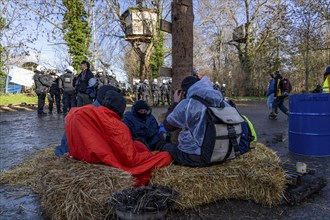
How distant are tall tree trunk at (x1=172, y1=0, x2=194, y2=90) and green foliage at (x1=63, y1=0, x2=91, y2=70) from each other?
61.2 ft

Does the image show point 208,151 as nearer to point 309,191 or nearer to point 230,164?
point 230,164

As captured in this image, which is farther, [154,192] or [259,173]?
[259,173]

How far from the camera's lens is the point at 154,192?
121 inches

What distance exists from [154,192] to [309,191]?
2039 mm

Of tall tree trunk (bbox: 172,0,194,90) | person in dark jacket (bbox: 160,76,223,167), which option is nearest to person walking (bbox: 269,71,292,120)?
tall tree trunk (bbox: 172,0,194,90)

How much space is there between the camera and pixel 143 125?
5.09m

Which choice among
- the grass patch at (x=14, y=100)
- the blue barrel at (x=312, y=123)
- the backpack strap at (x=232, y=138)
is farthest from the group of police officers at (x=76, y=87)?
the grass patch at (x=14, y=100)

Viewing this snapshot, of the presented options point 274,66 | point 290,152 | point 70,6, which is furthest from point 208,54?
point 290,152

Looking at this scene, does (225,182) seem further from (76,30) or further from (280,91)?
(76,30)

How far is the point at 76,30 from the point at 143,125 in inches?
797

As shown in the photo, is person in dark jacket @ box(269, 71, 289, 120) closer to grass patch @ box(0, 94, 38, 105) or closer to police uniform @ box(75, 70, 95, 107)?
police uniform @ box(75, 70, 95, 107)

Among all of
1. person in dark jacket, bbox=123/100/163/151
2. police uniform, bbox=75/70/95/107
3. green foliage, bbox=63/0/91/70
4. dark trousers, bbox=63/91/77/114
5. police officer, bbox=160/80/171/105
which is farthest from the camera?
police officer, bbox=160/80/171/105

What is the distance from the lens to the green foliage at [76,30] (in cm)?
2299

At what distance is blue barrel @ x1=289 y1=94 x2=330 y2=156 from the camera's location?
614cm
